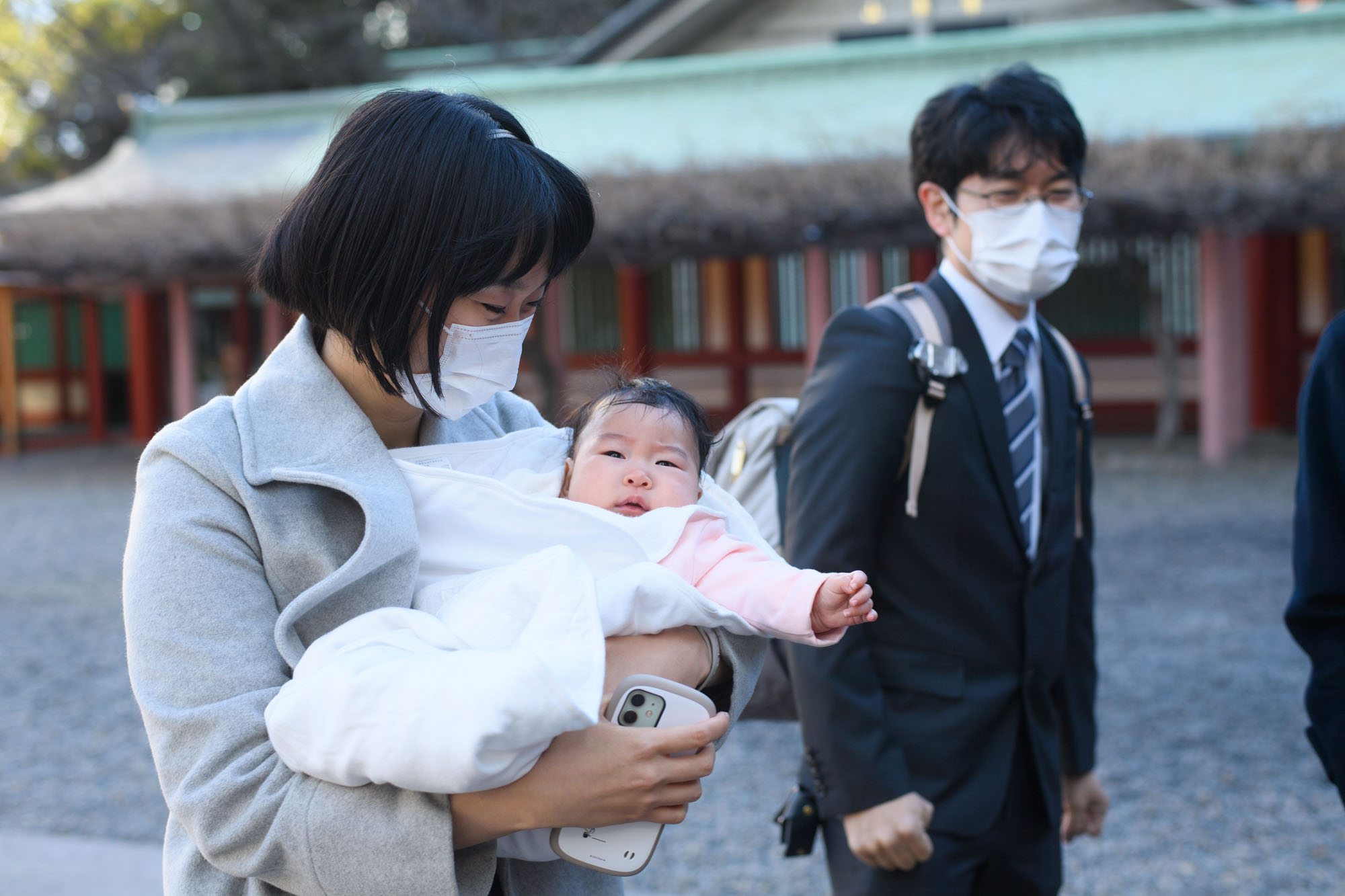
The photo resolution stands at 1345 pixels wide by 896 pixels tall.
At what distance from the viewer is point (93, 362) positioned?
58.6ft

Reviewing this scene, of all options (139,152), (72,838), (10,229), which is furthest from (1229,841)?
(139,152)

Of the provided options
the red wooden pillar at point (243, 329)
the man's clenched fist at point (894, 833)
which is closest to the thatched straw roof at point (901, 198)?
the red wooden pillar at point (243, 329)

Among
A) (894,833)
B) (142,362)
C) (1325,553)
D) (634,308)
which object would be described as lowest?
(142,362)

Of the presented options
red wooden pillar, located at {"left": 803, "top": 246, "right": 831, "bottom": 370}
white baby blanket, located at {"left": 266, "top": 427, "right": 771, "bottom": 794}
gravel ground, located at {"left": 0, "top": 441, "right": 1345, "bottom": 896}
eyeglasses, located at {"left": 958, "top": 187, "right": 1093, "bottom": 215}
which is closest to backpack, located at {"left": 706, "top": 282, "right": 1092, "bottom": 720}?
eyeglasses, located at {"left": 958, "top": 187, "right": 1093, "bottom": 215}

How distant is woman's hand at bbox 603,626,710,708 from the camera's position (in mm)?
1302

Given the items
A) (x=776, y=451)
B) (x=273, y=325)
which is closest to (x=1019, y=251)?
(x=776, y=451)

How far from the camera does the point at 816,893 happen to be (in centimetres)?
370

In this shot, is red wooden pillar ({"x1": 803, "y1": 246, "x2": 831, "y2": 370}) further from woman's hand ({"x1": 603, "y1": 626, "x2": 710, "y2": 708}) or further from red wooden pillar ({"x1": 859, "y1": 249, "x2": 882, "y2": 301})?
woman's hand ({"x1": 603, "y1": 626, "x2": 710, "y2": 708})

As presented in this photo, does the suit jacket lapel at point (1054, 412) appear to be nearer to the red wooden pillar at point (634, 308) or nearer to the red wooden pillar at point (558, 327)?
the red wooden pillar at point (558, 327)

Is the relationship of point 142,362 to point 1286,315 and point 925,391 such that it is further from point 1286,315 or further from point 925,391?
point 925,391

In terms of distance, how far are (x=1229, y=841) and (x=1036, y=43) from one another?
1206 centimetres

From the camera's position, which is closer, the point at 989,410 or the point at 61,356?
the point at 989,410

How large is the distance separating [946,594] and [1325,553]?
1.97ft

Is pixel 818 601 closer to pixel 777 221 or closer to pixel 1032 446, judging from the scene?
pixel 1032 446
